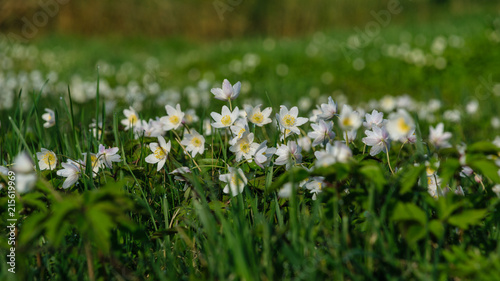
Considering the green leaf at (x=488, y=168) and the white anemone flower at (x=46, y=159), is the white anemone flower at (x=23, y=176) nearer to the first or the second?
the white anemone flower at (x=46, y=159)

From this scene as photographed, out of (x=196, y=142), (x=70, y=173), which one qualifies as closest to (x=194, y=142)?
(x=196, y=142)

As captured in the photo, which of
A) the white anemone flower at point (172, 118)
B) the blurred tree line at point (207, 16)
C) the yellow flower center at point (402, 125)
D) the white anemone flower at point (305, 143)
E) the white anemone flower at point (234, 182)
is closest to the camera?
the yellow flower center at point (402, 125)

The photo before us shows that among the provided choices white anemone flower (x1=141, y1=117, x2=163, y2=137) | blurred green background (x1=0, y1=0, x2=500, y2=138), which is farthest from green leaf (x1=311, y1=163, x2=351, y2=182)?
white anemone flower (x1=141, y1=117, x2=163, y2=137)

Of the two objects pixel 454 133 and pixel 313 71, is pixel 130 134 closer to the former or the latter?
pixel 454 133

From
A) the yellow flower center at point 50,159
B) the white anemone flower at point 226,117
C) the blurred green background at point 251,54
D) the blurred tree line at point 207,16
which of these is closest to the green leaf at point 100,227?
the white anemone flower at point 226,117

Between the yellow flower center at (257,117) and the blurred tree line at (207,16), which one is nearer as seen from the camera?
the yellow flower center at (257,117)

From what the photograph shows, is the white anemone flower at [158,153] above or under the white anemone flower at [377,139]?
above

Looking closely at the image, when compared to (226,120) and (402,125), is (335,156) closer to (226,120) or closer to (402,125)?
(402,125)
